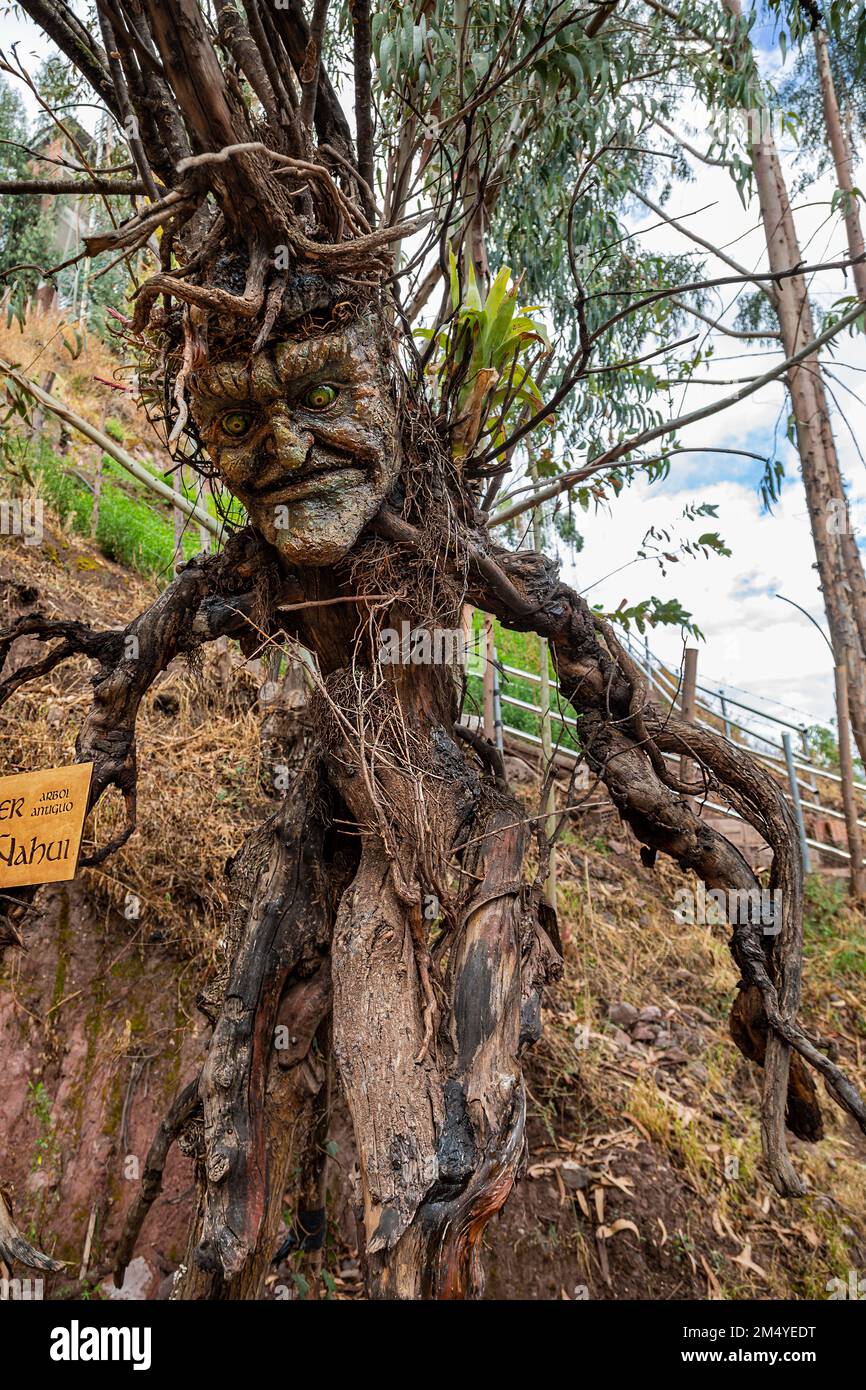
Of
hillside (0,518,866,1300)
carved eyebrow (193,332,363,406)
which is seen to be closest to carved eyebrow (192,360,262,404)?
carved eyebrow (193,332,363,406)

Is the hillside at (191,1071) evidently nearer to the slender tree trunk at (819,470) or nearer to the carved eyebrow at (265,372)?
the carved eyebrow at (265,372)

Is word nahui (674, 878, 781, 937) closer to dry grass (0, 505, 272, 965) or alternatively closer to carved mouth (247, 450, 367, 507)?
carved mouth (247, 450, 367, 507)

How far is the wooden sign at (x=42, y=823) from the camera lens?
1.70m

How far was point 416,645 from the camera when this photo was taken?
1.88 meters

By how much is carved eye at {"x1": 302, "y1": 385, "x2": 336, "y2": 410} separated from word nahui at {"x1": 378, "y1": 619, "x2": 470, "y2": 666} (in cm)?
52

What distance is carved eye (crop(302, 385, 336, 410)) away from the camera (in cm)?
162

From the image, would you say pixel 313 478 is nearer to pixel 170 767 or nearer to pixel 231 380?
pixel 231 380

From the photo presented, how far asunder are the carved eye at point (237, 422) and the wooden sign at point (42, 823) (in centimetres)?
81

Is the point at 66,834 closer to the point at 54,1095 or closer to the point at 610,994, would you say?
the point at 54,1095

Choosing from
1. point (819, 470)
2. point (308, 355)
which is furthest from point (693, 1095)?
point (819, 470)

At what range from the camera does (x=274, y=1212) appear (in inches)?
66.7
